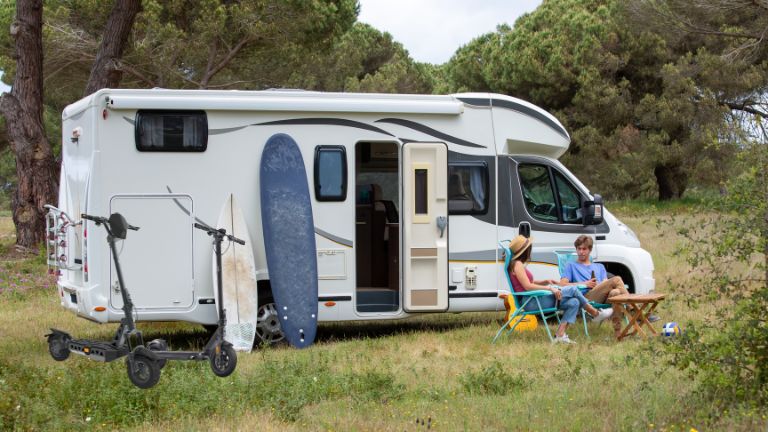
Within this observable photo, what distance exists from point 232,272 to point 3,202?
56955 millimetres

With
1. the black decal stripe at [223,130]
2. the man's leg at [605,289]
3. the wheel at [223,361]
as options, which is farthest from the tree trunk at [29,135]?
the wheel at [223,361]

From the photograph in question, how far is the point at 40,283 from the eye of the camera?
Result: 15.3 metres

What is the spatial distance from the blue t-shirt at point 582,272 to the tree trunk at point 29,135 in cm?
1138

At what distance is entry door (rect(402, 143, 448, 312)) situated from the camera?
1032 centimetres

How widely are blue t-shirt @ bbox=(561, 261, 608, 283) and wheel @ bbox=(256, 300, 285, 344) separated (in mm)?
2944

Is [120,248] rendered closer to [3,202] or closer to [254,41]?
[254,41]

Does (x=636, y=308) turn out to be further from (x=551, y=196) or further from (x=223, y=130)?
(x=223, y=130)

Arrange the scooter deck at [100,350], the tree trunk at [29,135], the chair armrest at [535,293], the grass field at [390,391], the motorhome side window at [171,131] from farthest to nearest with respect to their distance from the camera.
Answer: the tree trunk at [29,135] < the chair armrest at [535,293] < the motorhome side window at [171,131] < the scooter deck at [100,350] < the grass field at [390,391]

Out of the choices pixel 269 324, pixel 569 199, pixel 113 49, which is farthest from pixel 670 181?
pixel 269 324

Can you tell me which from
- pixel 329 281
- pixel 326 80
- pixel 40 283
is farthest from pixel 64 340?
pixel 326 80

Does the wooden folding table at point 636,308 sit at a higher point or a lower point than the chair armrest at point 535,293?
lower

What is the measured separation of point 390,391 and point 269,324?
3126 millimetres

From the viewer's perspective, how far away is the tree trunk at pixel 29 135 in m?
18.6

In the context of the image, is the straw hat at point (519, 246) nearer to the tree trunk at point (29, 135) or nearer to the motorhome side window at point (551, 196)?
the motorhome side window at point (551, 196)
